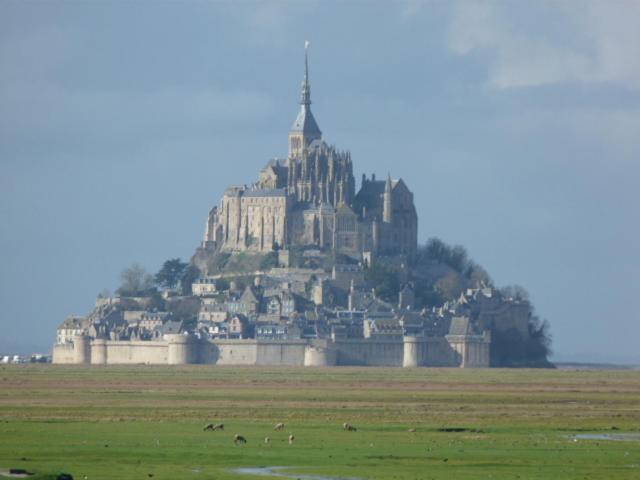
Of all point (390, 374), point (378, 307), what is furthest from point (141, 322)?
point (390, 374)

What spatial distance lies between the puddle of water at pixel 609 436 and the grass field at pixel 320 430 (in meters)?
0.93

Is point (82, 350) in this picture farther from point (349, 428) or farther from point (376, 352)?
point (349, 428)

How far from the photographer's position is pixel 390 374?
148875 mm

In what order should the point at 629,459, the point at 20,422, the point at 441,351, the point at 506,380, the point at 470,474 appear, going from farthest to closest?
the point at 441,351, the point at 506,380, the point at 20,422, the point at 629,459, the point at 470,474

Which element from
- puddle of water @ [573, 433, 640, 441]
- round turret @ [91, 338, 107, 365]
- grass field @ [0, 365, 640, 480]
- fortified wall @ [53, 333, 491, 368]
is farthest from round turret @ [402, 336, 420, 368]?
puddle of water @ [573, 433, 640, 441]

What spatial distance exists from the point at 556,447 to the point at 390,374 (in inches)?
3366

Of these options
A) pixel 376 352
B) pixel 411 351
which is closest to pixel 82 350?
pixel 376 352

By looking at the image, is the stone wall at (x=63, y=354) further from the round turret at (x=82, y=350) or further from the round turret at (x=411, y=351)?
the round turret at (x=411, y=351)

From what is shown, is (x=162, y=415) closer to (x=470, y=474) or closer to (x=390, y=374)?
(x=470, y=474)

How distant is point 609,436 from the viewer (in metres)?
68.9

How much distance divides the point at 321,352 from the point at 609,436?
111 metres

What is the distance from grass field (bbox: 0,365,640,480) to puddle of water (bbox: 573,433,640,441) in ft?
3.05

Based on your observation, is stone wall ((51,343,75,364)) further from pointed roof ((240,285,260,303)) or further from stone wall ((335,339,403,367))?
stone wall ((335,339,403,367))

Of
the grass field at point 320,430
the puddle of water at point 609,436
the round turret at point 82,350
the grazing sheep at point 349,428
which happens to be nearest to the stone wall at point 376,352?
the round turret at point 82,350
